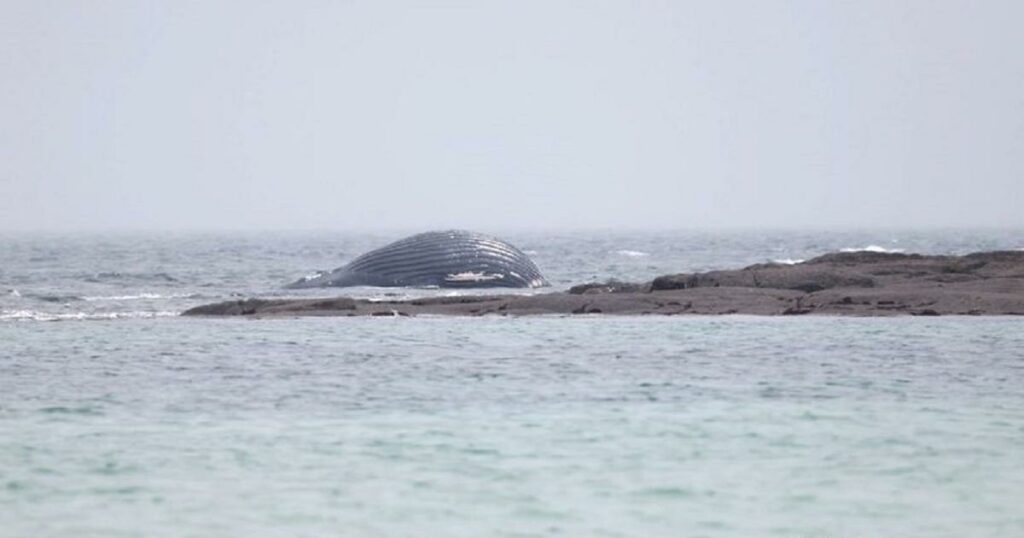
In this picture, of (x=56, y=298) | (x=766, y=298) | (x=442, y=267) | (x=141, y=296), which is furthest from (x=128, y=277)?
(x=766, y=298)

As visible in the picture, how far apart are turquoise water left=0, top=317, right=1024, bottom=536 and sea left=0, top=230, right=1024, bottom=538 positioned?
37mm

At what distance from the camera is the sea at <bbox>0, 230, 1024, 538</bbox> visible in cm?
1120

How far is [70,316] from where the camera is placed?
30.0 m

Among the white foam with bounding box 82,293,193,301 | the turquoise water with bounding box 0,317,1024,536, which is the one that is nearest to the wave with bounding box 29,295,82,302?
the white foam with bounding box 82,293,193,301

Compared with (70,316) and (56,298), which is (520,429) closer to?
(70,316)

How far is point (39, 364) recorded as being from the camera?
21000mm

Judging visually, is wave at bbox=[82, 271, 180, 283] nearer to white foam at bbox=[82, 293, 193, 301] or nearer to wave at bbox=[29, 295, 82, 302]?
white foam at bbox=[82, 293, 193, 301]

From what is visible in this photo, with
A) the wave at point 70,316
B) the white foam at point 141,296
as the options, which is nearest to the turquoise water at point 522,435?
the wave at point 70,316

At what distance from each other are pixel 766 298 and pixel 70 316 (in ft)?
37.9

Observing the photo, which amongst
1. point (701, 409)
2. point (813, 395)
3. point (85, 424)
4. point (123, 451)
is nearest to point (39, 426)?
point (85, 424)

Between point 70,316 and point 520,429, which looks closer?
point 520,429

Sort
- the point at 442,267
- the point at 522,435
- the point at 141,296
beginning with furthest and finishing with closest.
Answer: the point at 442,267, the point at 141,296, the point at 522,435

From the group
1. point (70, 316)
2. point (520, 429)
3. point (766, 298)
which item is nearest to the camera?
point (520, 429)

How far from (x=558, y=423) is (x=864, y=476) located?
341 centimetres
